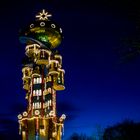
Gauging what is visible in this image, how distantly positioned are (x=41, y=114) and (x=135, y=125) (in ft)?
42.7

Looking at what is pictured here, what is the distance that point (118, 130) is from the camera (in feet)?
181

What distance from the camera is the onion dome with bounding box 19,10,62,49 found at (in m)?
62.8

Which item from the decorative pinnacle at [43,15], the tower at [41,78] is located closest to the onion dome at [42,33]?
the tower at [41,78]

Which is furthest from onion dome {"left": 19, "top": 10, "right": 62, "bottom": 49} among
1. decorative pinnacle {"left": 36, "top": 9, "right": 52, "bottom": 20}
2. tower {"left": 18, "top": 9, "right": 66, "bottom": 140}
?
decorative pinnacle {"left": 36, "top": 9, "right": 52, "bottom": 20}

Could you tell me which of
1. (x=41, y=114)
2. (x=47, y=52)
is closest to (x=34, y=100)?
(x=41, y=114)

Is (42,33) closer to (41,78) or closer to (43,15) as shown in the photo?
(43,15)

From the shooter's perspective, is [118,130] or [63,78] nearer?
[118,130]

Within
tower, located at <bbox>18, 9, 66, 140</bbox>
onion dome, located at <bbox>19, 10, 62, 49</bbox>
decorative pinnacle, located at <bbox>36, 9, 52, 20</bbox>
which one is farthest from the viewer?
decorative pinnacle, located at <bbox>36, 9, 52, 20</bbox>

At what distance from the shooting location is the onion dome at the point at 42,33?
6275 cm

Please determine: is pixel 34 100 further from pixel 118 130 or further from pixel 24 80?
pixel 118 130

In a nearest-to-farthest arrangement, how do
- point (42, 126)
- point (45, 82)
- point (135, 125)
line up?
1. point (135, 125)
2. point (42, 126)
3. point (45, 82)

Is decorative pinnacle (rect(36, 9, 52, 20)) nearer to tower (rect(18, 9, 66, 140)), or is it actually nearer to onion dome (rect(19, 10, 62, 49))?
tower (rect(18, 9, 66, 140))

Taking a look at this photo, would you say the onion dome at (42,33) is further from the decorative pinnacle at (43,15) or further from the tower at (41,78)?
the decorative pinnacle at (43,15)

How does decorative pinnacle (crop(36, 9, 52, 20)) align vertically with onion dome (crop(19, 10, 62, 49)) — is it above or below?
above
